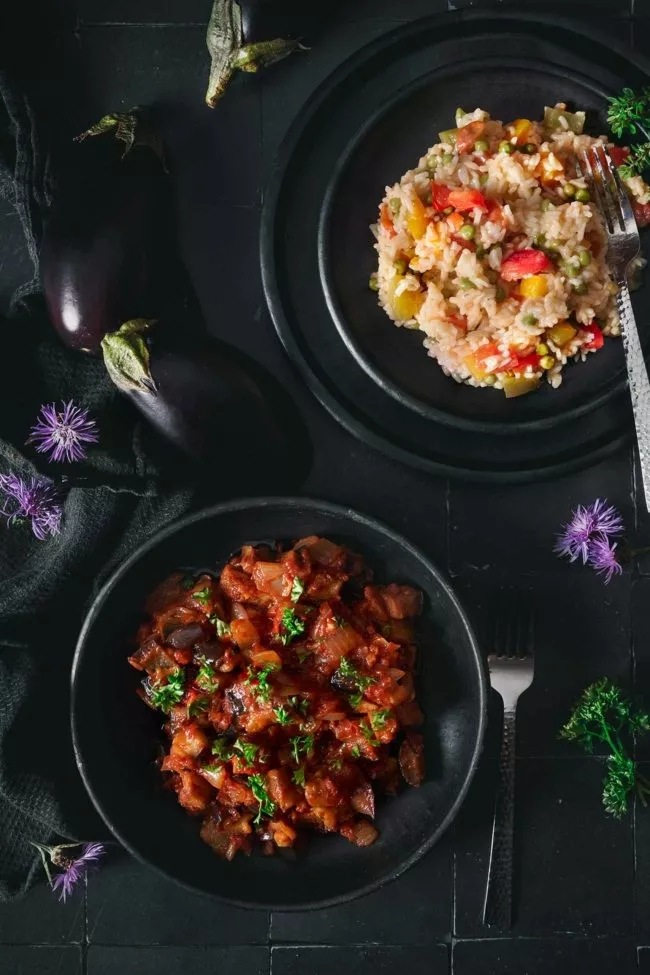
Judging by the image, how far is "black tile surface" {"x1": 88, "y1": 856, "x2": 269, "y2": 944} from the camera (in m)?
2.45

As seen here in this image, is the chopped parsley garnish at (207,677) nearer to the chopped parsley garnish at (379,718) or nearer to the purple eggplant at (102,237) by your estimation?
the chopped parsley garnish at (379,718)

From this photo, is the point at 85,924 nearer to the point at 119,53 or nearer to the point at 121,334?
the point at 121,334

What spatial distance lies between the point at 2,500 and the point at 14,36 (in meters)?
1.25

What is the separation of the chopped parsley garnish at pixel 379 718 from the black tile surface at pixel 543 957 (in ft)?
A: 2.70

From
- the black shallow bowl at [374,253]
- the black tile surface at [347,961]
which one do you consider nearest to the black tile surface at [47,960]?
the black tile surface at [347,961]

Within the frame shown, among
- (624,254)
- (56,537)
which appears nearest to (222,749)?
(56,537)

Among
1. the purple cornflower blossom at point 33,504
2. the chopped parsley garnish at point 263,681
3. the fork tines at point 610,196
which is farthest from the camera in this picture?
the purple cornflower blossom at point 33,504

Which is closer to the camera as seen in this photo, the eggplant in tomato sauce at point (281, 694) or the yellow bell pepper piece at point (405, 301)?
the eggplant in tomato sauce at point (281, 694)

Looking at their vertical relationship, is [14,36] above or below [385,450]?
above

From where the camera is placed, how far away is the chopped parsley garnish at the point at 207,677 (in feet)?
6.93

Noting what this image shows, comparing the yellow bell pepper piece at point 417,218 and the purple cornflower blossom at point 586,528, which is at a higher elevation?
the yellow bell pepper piece at point 417,218

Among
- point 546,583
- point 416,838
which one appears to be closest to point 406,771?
point 416,838

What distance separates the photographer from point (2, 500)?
2412 millimetres

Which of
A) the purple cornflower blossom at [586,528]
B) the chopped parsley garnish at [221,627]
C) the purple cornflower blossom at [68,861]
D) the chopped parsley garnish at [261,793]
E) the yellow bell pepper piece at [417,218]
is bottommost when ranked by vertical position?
the purple cornflower blossom at [68,861]
